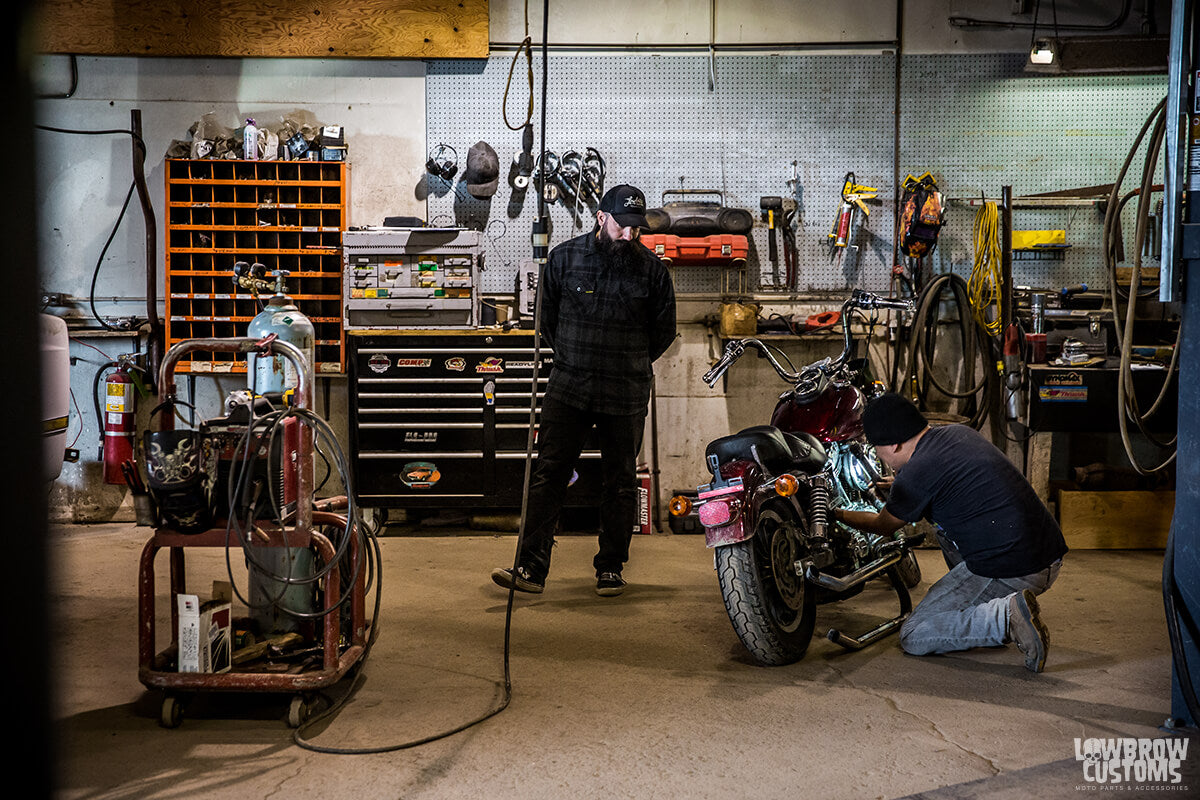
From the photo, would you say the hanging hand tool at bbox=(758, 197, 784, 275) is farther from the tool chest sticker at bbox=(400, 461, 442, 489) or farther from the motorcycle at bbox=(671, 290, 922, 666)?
the tool chest sticker at bbox=(400, 461, 442, 489)

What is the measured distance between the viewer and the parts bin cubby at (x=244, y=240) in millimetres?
5316

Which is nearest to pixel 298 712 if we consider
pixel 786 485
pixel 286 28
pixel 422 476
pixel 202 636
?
pixel 202 636

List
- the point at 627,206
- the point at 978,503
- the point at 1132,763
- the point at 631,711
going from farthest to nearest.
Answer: the point at 627,206 < the point at 978,503 < the point at 631,711 < the point at 1132,763

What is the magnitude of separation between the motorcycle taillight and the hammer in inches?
115

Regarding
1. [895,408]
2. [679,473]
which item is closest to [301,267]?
[679,473]

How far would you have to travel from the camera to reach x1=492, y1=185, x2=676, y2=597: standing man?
392cm

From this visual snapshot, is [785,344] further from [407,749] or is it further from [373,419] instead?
[407,749]

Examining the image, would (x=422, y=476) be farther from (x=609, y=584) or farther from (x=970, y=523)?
(x=970, y=523)

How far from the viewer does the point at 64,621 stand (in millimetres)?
3494

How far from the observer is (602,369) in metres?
3.95

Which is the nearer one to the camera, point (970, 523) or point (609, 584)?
point (970, 523)

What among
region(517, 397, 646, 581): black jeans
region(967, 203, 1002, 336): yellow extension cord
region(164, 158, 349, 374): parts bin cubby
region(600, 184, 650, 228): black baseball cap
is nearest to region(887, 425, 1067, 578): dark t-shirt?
region(517, 397, 646, 581): black jeans

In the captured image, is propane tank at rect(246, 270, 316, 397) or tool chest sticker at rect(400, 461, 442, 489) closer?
propane tank at rect(246, 270, 316, 397)

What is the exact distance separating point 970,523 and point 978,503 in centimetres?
8
